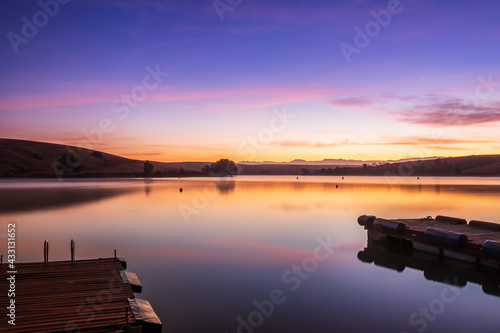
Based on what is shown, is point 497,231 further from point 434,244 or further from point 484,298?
point 484,298

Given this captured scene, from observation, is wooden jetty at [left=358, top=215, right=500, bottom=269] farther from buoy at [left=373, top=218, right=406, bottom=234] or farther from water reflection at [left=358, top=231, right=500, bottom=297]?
water reflection at [left=358, top=231, right=500, bottom=297]

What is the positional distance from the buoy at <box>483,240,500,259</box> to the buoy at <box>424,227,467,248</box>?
69.6 inches

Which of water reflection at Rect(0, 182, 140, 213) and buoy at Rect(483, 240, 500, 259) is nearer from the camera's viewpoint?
buoy at Rect(483, 240, 500, 259)

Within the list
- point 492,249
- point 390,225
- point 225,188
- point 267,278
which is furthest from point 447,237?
point 225,188

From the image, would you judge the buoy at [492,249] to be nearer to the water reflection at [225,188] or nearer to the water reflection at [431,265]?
the water reflection at [431,265]

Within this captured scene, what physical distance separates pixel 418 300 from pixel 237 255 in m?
11.1

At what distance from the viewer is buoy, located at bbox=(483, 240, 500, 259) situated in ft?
58.3

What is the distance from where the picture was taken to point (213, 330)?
12234 millimetres

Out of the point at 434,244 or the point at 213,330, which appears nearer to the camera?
the point at 213,330

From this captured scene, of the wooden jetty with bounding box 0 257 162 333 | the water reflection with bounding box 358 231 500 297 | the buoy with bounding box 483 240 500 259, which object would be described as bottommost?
the water reflection with bounding box 358 231 500 297

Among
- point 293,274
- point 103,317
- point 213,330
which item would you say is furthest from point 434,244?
point 103,317

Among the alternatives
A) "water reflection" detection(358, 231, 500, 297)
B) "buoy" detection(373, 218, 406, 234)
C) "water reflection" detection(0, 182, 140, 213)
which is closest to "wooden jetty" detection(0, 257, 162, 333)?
"water reflection" detection(358, 231, 500, 297)

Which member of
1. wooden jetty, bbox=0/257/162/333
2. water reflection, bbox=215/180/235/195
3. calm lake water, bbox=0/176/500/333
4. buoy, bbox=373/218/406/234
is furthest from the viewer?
water reflection, bbox=215/180/235/195

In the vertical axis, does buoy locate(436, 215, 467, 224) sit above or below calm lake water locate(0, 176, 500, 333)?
above
